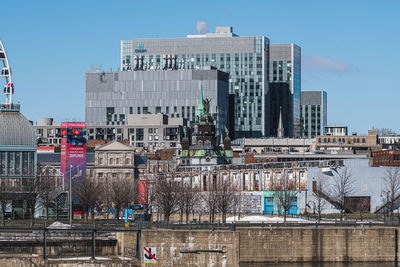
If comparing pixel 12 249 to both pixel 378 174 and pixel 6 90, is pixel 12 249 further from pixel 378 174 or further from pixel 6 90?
pixel 378 174

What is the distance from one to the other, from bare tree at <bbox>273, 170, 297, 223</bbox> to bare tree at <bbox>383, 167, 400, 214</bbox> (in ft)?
46.6

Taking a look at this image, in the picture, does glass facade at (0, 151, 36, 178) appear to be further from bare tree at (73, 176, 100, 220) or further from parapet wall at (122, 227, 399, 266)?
parapet wall at (122, 227, 399, 266)

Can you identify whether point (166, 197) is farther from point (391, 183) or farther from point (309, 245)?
point (309, 245)

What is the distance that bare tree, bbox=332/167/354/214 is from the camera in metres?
156

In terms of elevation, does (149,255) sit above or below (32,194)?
below

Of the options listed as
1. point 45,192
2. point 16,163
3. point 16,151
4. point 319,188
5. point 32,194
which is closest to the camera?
point 32,194

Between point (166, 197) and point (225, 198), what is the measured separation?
10.4 meters

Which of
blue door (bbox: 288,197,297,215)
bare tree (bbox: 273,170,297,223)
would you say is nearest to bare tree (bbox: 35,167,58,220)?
bare tree (bbox: 273,170,297,223)

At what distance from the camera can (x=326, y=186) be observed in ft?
538

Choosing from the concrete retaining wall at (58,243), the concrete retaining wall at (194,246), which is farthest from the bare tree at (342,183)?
the concrete retaining wall at (58,243)

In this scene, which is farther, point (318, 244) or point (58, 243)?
point (318, 244)

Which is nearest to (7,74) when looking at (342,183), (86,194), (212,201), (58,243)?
(86,194)

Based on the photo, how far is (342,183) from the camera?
159125mm

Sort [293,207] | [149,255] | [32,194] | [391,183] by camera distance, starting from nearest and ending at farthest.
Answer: [149,255], [32,194], [391,183], [293,207]
